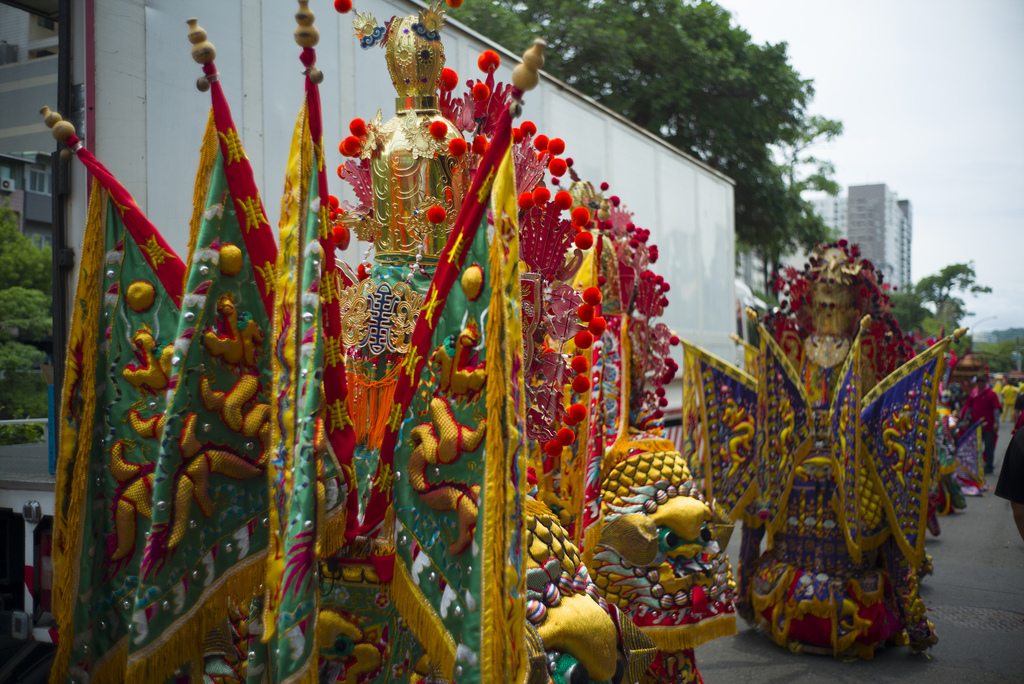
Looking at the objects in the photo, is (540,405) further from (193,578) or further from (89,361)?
(89,361)

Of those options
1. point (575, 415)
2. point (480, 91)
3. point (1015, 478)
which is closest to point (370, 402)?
point (575, 415)

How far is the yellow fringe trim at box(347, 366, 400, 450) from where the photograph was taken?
188 centimetres

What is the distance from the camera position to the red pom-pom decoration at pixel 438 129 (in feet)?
6.35

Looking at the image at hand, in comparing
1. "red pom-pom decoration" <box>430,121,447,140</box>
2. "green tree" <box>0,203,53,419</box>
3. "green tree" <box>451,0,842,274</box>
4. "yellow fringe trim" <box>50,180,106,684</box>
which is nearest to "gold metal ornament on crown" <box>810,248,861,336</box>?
"red pom-pom decoration" <box>430,121,447,140</box>

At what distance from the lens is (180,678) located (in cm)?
164

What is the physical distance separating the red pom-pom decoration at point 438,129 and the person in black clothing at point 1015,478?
2.90 metres

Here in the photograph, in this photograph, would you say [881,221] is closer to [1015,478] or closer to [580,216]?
[1015,478]

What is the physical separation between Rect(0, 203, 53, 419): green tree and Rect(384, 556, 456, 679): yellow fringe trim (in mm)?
3747

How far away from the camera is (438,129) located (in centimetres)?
193

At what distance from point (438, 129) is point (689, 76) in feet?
45.0

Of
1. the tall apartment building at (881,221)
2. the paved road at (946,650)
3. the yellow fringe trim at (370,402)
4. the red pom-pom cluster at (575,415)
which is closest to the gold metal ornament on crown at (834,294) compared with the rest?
the paved road at (946,650)

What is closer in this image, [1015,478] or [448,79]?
[448,79]

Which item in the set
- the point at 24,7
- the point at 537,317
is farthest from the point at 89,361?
the point at 24,7

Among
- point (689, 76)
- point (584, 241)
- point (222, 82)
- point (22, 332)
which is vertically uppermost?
point (689, 76)
